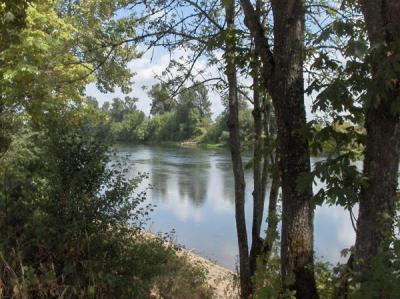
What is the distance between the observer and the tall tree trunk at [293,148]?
→ 4.14 meters

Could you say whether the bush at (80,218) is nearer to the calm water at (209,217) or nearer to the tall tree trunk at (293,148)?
the calm water at (209,217)

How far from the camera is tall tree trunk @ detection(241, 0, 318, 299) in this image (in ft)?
13.6

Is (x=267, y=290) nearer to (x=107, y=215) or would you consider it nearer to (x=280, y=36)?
(x=280, y=36)

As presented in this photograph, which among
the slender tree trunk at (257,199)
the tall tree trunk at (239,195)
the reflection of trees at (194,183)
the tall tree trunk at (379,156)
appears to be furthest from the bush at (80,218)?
the reflection of trees at (194,183)

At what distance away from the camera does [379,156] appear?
3.67 meters

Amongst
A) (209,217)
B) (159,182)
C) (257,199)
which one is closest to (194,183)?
(159,182)

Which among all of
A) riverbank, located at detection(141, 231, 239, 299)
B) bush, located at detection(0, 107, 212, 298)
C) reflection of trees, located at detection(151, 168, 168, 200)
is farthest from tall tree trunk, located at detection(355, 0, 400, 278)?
reflection of trees, located at detection(151, 168, 168, 200)

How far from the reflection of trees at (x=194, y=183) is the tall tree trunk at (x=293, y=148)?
17.6 metres

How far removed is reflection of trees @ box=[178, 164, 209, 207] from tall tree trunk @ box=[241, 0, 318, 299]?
17597mm

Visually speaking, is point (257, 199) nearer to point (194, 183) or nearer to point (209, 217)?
point (209, 217)

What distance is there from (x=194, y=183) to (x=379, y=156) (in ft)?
76.2

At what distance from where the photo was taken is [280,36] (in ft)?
13.8

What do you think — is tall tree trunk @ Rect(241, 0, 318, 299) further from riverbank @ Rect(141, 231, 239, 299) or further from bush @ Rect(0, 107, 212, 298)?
riverbank @ Rect(141, 231, 239, 299)

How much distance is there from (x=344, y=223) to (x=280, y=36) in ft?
45.2
